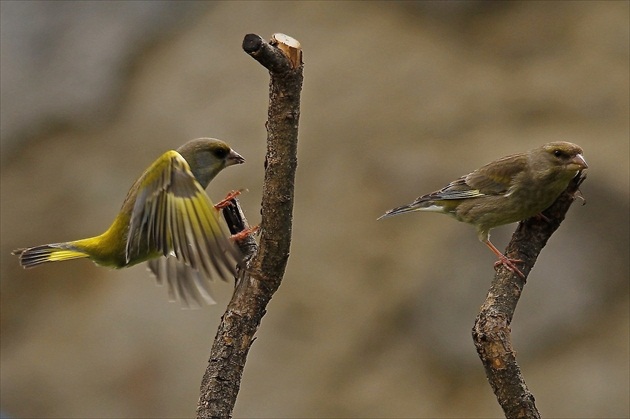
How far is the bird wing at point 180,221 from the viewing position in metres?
3.32

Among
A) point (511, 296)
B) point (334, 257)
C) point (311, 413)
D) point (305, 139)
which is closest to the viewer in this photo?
point (511, 296)

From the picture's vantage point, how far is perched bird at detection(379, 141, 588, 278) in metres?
4.33

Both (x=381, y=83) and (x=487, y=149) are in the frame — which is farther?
(x=381, y=83)

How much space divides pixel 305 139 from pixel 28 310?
3.25 meters

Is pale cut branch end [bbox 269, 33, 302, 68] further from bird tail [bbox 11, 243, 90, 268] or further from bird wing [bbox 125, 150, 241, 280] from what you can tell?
bird tail [bbox 11, 243, 90, 268]

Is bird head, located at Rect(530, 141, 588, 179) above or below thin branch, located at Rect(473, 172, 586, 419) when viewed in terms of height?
above

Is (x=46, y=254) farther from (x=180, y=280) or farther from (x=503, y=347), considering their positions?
(x=503, y=347)

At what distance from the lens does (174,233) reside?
3.54 metres

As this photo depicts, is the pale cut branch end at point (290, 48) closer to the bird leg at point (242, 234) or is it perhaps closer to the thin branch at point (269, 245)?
the thin branch at point (269, 245)

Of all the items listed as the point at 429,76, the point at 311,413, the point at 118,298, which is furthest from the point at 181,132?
the point at 311,413

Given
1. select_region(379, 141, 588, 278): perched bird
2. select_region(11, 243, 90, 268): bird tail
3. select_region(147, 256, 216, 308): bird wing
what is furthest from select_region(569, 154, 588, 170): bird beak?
select_region(11, 243, 90, 268): bird tail

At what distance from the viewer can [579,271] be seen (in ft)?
27.2

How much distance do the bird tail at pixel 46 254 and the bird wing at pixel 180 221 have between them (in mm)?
377

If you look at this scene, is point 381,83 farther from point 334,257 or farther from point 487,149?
point 334,257
